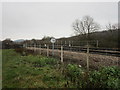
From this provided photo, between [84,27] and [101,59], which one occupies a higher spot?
[84,27]

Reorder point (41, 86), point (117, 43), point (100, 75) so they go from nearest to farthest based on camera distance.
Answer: point (41, 86) < point (100, 75) < point (117, 43)

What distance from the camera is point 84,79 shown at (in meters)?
5.25

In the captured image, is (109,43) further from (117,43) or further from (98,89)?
(98,89)

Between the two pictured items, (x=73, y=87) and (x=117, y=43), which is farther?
(x=117, y=43)

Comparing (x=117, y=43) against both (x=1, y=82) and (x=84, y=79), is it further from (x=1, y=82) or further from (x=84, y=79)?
(x=1, y=82)

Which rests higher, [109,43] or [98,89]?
[109,43]

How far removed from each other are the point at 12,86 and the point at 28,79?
89cm

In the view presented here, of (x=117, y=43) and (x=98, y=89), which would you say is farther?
(x=117, y=43)

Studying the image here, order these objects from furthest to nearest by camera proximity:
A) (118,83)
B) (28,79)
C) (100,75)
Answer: (28,79) → (100,75) → (118,83)

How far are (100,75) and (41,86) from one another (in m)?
2.48

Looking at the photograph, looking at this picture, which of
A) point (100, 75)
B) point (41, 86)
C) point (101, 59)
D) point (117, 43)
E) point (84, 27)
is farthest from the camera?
point (84, 27)

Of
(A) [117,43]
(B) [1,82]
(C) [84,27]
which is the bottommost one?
(B) [1,82]

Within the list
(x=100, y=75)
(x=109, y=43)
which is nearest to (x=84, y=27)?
(x=109, y=43)

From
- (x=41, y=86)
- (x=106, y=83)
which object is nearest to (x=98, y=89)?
(x=106, y=83)
